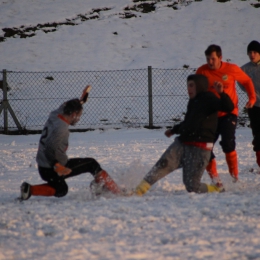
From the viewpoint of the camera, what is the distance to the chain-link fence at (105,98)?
15.4 metres

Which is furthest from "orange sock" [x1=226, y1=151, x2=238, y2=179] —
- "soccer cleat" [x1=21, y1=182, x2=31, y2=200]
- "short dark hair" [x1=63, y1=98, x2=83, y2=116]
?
"soccer cleat" [x1=21, y1=182, x2=31, y2=200]

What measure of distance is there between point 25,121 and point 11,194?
9706 mm

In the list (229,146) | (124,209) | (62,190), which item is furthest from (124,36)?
(124,209)

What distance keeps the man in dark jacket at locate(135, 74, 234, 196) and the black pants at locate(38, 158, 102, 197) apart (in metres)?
0.58

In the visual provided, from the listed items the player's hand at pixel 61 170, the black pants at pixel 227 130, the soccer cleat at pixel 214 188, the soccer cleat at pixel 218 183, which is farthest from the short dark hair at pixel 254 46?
the player's hand at pixel 61 170

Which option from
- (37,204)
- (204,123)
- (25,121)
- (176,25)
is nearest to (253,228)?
(204,123)

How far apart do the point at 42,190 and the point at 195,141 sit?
174cm

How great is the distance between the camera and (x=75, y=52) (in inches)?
860

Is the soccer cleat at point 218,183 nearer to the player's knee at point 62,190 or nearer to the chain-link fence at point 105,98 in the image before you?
the player's knee at point 62,190

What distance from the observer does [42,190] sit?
5.66m

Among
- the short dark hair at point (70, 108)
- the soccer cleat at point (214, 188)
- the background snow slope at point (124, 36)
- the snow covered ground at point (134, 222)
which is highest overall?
the background snow slope at point (124, 36)

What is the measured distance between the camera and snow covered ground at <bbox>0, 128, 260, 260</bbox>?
3699mm

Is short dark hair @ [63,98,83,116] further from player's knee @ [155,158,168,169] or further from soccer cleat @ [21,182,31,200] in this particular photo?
player's knee @ [155,158,168,169]

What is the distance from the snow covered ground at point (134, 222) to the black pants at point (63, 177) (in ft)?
0.48
